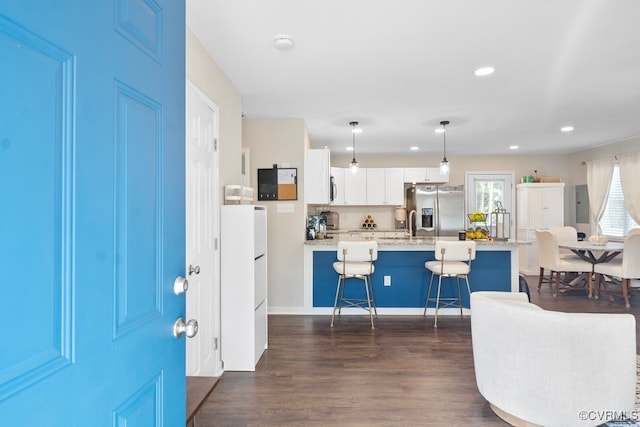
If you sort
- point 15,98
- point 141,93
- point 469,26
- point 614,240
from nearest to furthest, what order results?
point 15,98 < point 141,93 < point 469,26 < point 614,240

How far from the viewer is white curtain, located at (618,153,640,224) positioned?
→ 584 centimetres

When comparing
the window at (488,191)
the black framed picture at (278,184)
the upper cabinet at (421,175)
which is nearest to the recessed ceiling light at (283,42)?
the black framed picture at (278,184)

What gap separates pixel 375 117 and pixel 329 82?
1356mm

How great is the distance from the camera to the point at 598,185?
21.6 ft

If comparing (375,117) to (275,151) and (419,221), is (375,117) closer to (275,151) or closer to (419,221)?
(275,151)

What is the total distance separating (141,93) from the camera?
921mm

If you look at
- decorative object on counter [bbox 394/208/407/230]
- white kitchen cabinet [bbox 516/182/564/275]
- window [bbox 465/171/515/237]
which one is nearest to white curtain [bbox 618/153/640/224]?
white kitchen cabinet [bbox 516/182/564/275]

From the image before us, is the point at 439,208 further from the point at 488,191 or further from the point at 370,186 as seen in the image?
the point at 488,191

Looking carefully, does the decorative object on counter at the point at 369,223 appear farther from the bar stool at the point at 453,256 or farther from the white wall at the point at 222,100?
the white wall at the point at 222,100

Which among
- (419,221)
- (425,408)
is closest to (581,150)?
(419,221)

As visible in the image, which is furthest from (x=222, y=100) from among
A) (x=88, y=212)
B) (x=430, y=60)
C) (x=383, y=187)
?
(x=383, y=187)

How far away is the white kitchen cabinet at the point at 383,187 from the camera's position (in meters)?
6.92

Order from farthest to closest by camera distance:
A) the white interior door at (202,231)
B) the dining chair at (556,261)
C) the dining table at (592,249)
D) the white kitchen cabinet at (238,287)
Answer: the dining chair at (556,261)
the dining table at (592,249)
the white kitchen cabinet at (238,287)
the white interior door at (202,231)

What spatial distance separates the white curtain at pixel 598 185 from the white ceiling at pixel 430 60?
5.32 feet
